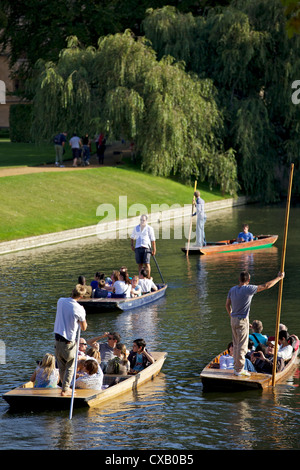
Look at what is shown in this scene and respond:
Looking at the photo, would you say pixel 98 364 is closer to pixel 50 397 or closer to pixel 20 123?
pixel 50 397

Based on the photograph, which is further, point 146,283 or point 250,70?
point 250,70

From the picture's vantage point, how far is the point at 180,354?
58.9 ft

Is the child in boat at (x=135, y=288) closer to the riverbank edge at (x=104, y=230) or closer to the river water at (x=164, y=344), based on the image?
the river water at (x=164, y=344)

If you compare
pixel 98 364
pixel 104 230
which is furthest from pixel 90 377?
pixel 104 230

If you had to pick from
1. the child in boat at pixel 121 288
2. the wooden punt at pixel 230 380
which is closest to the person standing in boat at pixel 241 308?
the wooden punt at pixel 230 380

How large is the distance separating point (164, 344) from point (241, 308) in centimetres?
401

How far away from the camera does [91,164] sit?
178 feet

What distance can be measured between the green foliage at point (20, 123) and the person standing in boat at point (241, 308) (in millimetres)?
56441

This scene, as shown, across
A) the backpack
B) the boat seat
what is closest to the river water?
the boat seat

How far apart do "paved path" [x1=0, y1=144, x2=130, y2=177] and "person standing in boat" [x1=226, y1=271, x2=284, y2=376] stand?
108 ft

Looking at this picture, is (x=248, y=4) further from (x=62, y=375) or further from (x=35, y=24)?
(x=62, y=375)

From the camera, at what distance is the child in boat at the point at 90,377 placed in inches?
577
